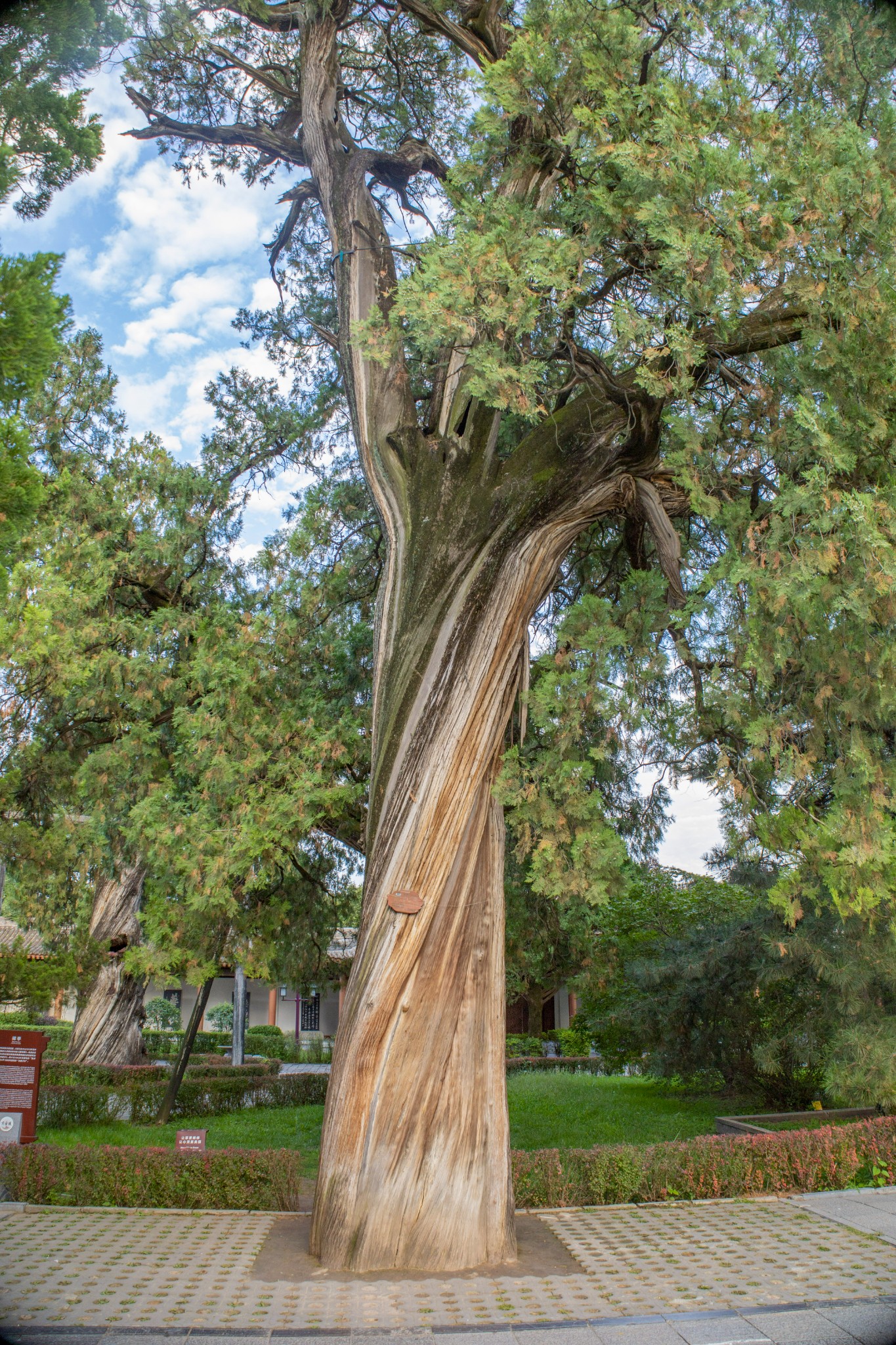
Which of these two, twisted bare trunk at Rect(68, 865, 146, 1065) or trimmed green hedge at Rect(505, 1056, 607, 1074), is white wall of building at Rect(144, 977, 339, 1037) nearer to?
trimmed green hedge at Rect(505, 1056, 607, 1074)

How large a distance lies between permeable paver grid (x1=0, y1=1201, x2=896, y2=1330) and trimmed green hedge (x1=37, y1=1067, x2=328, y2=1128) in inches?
237

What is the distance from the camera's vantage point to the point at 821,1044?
9938 mm

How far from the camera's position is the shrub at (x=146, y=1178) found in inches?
273

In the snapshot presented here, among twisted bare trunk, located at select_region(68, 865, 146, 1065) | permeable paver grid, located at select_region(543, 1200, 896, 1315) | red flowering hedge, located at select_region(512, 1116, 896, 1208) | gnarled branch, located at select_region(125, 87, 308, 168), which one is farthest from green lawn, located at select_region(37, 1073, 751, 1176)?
gnarled branch, located at select_region(125, 87, 308, 168)

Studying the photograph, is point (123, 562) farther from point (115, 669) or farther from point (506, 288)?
point (506, 288)

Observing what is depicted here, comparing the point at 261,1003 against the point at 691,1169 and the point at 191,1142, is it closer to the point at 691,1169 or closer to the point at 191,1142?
the point at 191,1142

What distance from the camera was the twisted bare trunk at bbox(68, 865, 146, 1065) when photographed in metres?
14.3

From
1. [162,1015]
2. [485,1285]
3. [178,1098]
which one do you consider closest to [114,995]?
[178,1098]

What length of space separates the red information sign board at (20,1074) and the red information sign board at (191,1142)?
2.39 meters

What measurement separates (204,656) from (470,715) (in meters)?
3.31

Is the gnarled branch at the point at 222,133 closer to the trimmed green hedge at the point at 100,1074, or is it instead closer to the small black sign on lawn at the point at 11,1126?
the small black sign on lawn at the point at 11,1126

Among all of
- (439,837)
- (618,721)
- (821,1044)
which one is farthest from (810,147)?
(821,1044)

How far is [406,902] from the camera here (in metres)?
5.82

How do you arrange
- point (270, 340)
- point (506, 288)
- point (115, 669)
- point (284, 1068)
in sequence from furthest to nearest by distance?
point (284, 1068) → point (270, 340) → point (115, 669) → point (506, 288)
